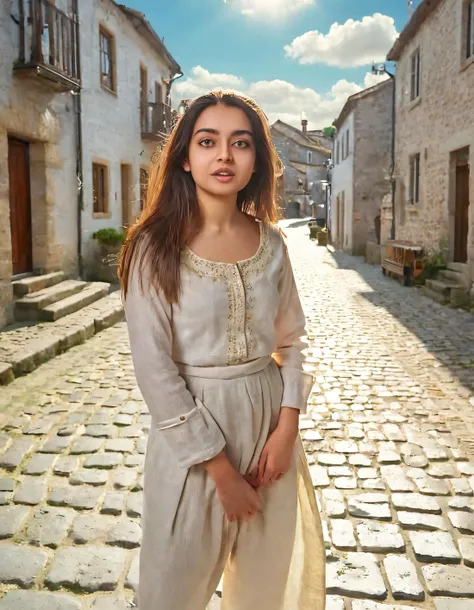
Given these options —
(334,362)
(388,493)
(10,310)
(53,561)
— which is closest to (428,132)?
(334,362)

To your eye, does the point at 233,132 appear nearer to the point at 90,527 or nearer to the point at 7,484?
the point at 90,527

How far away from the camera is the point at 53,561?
2.80 m

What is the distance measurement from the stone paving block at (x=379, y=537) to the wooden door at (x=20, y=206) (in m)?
7.97

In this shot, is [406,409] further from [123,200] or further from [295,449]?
[123,200]

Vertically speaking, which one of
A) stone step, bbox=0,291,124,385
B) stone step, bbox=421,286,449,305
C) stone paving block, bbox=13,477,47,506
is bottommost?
stone paving block, bbox=13,477,47,506

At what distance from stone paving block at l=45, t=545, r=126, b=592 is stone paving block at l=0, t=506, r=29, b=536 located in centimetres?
38

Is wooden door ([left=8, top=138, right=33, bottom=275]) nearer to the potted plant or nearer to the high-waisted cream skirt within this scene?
the potted plant

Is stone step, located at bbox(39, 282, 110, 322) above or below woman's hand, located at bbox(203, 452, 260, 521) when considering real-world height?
below

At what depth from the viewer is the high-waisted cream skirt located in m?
1.61

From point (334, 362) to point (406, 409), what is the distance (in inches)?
64.2

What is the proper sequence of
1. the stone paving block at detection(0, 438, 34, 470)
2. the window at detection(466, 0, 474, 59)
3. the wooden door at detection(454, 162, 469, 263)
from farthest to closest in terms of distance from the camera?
the wooden door at detection(454, 162, 469, 263), the window at detection(466, 0, 474, 59), the stone paving block at detection(0, 438, 34, 470)

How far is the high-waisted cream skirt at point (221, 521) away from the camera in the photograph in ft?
5.29

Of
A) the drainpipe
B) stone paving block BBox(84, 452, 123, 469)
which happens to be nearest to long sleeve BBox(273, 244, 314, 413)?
stone paving block BBox(84, 452, 123, 469)

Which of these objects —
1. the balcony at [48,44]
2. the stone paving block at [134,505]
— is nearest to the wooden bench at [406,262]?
the balcony at [48,44]
